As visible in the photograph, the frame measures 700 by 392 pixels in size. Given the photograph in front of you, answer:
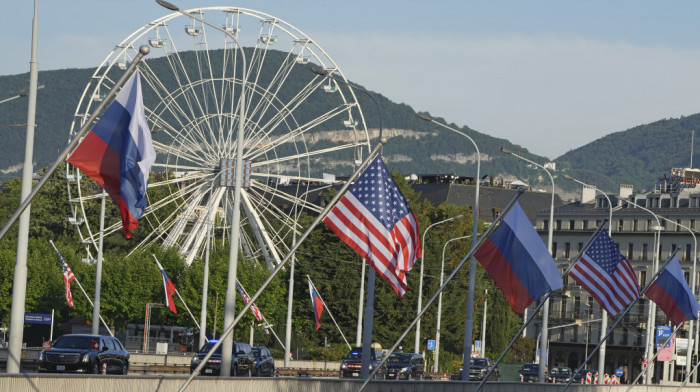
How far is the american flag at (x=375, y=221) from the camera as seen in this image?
1104 inches

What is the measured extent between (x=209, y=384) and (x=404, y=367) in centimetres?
2927

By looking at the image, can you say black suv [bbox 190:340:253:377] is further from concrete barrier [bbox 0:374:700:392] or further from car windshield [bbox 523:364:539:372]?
car windshield [bbox 523:364:539:372]

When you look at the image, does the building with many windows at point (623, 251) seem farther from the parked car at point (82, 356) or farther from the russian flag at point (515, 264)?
the russian flag at point (515, 264)

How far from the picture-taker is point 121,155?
836 inches

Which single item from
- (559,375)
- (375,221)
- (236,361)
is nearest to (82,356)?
(236,361)

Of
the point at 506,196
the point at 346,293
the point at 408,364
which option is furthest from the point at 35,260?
the point at 506,196

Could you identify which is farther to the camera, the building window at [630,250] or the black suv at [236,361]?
the building window at [630,250]

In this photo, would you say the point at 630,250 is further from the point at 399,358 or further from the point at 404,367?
the point at 404,367

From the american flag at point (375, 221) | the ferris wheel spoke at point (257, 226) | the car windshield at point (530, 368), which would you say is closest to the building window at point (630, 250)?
the ferris wheel spoke at point (257, 226)

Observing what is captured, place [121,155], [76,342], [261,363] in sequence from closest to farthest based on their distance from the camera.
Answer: [121,155], [76,342], [261,363]

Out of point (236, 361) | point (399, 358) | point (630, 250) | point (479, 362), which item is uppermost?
point (630, 250)

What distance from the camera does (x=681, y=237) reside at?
410 feet

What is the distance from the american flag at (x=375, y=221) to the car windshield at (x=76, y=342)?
14.6 m

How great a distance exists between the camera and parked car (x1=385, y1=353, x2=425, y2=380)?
188 ft
